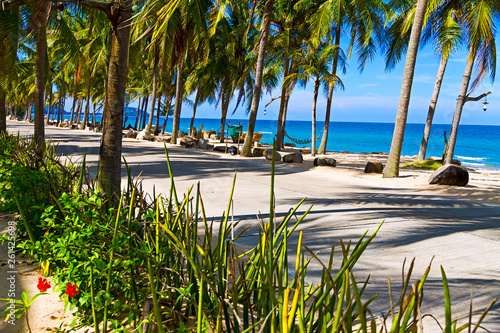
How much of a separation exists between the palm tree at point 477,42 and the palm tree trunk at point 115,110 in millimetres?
10454

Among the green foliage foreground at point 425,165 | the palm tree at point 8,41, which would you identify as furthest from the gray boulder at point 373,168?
the palm tree at point 8,41

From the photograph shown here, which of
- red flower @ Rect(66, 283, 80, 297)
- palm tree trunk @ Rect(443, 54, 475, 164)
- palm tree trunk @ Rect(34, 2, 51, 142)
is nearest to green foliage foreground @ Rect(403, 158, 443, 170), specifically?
palm tree trunk @ Rect(443, 54, 475, 164)

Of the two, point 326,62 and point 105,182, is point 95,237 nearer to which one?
point 105,182

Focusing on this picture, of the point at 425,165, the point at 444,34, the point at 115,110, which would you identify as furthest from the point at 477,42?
the point at 115,110

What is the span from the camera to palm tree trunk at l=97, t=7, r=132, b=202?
12.8 feet

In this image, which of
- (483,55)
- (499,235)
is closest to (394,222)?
(499,235)

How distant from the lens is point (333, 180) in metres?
9.30

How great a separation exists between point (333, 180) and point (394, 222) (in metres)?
4.45

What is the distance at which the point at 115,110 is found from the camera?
3.96 metres

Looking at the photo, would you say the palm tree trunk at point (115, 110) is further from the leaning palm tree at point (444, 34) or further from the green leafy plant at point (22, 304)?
the leaning palm tree at point (444, 34)

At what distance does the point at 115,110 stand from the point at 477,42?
36.9 ft

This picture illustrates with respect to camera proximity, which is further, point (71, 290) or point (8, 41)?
point (8, 41)

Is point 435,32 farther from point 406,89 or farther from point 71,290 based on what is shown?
point 71,290

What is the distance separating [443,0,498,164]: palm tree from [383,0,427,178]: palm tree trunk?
235cm
